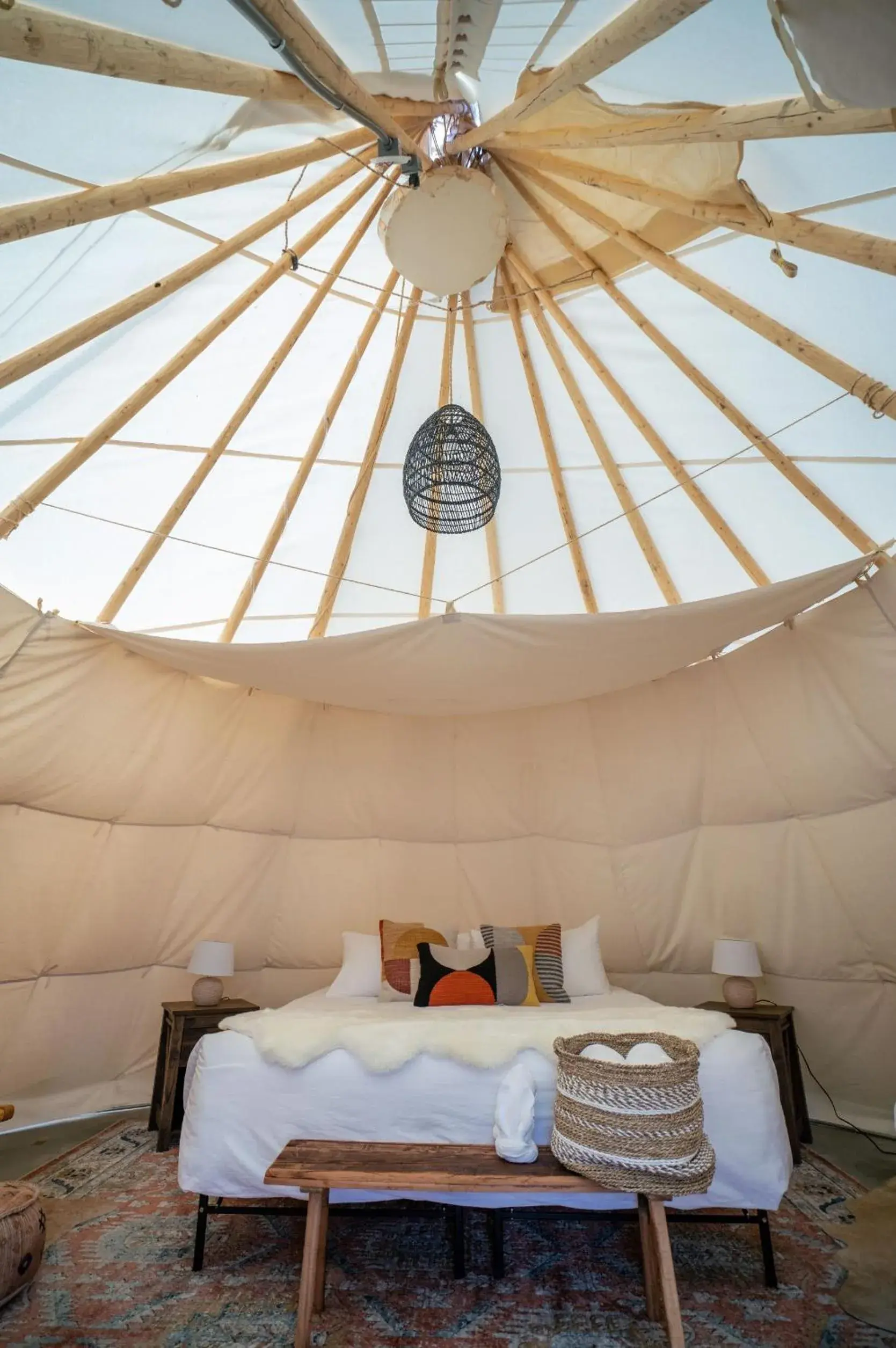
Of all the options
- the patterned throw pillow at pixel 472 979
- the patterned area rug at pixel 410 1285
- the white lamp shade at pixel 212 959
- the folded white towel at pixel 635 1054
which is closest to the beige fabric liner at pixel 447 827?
the white lamp shade at pixel 212 959

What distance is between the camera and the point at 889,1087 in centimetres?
354

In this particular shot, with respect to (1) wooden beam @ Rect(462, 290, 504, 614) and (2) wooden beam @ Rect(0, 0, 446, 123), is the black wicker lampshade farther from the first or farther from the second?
(2) wooden beam @ Rect(0, 0, 446, 123)

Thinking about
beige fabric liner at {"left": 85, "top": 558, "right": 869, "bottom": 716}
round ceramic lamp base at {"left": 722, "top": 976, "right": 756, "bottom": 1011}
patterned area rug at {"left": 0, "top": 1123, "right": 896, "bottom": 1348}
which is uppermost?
beige fabric liner at {"left": 85, "top": 558, "right": 869, "bottom": 716}

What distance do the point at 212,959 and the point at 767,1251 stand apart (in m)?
2.81

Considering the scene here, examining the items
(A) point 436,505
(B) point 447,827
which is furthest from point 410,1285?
(B) point 447,827

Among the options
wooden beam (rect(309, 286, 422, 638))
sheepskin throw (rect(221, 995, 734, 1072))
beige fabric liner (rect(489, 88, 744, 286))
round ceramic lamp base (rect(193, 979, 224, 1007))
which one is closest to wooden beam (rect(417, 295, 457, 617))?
wooden beam (rect(309, 286, 422, 638))

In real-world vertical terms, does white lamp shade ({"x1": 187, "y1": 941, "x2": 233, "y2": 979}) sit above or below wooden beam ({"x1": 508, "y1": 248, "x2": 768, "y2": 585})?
Answer: below

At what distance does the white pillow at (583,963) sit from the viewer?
407 centimetres

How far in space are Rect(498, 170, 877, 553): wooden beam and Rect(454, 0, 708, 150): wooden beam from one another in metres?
0.97

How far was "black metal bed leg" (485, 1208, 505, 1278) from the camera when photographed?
89.0 inches

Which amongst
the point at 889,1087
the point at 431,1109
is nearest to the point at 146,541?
the point at 431,1109

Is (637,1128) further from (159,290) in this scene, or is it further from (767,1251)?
(159,290)

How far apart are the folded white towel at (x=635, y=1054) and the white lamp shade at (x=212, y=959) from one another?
2.37 m

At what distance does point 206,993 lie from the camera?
380 cm
